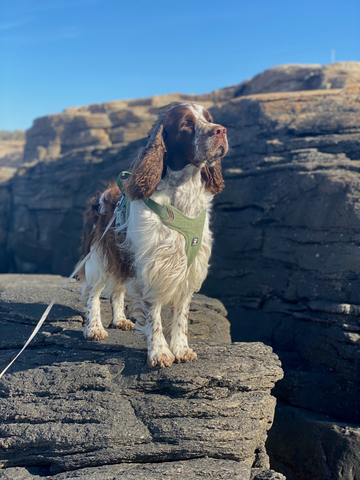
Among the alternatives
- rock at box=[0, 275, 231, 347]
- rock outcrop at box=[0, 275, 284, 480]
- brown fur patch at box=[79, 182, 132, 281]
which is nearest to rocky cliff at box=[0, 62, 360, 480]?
rock at box=[0, 275, 231, 347]

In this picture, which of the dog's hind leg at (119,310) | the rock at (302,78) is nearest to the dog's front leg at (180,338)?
the dog's hind leg at (119,310)

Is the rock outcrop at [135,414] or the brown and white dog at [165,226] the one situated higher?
the brown and white dog at [165,226]

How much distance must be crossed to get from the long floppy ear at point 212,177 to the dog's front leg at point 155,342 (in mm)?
1210

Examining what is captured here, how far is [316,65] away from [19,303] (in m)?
13.3

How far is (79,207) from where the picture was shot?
14.5m

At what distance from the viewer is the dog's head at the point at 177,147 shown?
350 centimetres

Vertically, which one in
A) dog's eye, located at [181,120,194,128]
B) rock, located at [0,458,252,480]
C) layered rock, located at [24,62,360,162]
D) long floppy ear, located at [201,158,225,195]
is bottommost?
rock, located at [0,458,252,480]

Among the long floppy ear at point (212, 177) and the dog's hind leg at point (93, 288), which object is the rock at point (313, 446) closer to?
the dog's hind leg at point (93, 288)

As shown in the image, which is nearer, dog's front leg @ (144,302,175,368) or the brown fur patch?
dog's front leg @ (144,302,175,368)

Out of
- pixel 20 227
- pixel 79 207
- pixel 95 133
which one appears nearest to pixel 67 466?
pixel 79 207

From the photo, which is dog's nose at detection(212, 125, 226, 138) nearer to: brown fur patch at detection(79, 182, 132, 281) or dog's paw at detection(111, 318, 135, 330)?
brown fur patch at detection(79, 182, 132, 281)

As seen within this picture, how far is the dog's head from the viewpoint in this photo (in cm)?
350

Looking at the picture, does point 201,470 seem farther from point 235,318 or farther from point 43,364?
point 235,318

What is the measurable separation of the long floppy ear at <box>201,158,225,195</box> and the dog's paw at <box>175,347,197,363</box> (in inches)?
59.0
